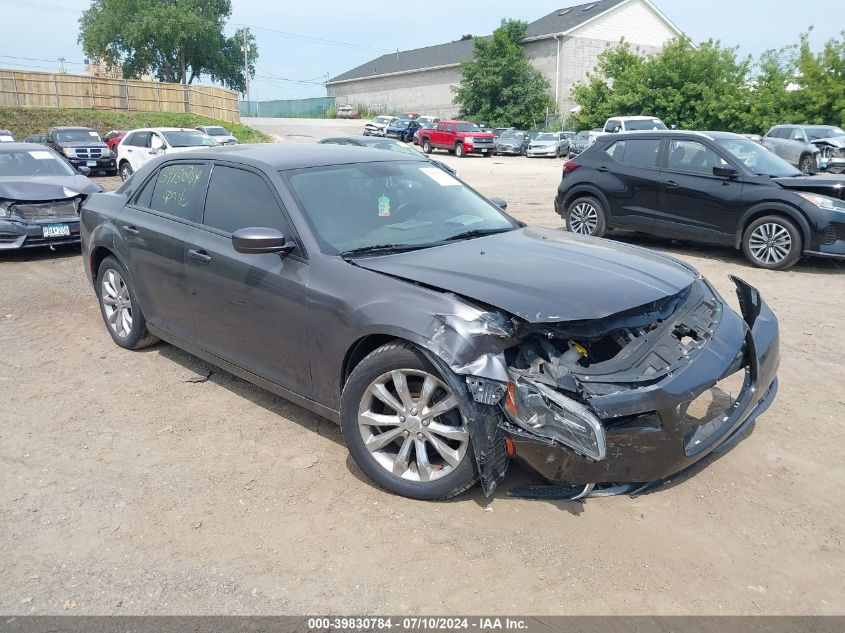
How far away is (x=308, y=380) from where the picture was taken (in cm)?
406

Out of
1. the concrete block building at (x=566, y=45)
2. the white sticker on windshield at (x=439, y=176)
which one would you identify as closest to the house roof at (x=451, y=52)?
the concrete block building at (x=566, y=45)

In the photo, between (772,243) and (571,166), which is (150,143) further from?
(772,243)

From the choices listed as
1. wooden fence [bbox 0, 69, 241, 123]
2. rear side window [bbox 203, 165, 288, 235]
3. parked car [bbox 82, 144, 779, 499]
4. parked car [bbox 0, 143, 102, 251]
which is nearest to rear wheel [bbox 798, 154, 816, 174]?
parked car [bbox 0, 143, 102, 251]

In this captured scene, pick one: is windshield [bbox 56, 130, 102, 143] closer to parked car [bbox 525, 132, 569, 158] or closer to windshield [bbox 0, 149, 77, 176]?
windshield [bbox 0, 149, 77, 176]

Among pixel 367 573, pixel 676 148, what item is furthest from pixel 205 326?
pixel 676 148

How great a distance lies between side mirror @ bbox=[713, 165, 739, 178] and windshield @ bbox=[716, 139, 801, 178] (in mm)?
239

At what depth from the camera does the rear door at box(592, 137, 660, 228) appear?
32.7 ft

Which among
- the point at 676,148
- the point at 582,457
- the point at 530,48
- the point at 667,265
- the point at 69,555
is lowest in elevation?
the point at 69,555

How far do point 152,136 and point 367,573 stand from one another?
19.6 meters

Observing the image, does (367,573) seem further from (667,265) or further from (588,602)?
(667,265)

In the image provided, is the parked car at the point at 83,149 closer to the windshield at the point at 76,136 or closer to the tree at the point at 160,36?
the windshield at the point at 76,136

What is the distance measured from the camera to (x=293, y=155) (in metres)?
4.81

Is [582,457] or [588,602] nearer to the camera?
[588,602]

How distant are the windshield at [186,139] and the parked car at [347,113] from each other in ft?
168
